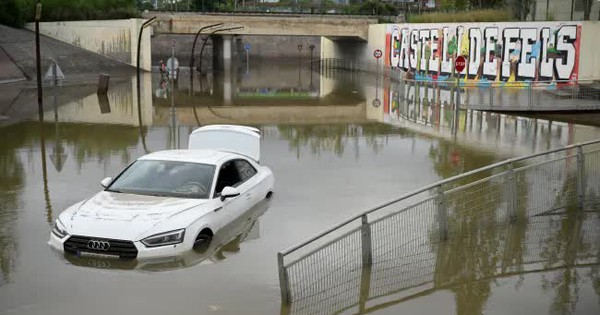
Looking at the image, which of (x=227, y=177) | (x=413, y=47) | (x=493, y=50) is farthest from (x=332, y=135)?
(x=413, y=47)

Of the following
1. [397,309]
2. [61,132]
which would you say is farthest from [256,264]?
[61,132]

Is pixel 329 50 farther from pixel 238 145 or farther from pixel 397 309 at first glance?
pixel 397 309

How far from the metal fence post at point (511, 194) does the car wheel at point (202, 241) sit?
4547 millimetres

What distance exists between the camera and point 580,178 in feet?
38.6

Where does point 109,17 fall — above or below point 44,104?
above

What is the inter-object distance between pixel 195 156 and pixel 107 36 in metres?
46.4

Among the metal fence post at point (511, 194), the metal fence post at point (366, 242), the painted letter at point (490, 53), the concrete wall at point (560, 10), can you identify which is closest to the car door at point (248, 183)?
the metal fence post at point (366, 242)

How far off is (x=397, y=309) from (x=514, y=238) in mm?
3315

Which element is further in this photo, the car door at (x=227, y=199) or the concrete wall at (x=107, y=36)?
the concrete wall at (x=107, y=36)

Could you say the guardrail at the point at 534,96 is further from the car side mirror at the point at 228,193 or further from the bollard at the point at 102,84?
the car side mirror at the point at 228,193

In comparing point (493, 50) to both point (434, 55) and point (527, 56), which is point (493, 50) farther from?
point (434, 55)

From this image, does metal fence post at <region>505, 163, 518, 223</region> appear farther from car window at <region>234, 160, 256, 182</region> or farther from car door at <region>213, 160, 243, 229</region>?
car window at <region>234, 160, 256, 182</region>

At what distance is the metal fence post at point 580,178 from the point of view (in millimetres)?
11383

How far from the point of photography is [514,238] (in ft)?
35.4
